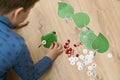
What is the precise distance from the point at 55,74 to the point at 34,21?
0.30 metres

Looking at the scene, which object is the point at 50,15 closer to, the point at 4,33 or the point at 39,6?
the point at 39,6

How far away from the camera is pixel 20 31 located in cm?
130

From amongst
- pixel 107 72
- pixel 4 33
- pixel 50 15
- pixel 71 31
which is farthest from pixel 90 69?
pixel 4 33

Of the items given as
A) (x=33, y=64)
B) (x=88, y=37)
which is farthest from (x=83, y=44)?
(x=33, y=64)

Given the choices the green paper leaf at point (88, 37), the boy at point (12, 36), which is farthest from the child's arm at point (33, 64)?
the green paper leaf at point (88, 37)

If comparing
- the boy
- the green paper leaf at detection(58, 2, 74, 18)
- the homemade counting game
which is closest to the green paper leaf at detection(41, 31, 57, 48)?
the homemade counting game

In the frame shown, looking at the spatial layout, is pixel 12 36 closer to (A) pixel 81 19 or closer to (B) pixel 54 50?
(B) pixel 54 50

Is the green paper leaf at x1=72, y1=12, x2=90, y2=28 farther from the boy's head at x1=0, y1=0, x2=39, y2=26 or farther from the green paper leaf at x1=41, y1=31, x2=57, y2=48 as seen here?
the boy's head at x1=0, y1=0, x2=39, y2=26

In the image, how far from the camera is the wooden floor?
3.91 ft

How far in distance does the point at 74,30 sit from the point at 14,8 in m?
0.44

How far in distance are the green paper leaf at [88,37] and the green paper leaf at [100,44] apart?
2 cm

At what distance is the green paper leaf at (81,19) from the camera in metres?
1.27

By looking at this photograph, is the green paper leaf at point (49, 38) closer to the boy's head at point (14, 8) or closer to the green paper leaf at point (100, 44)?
the green paper leaf at point (100, 44)

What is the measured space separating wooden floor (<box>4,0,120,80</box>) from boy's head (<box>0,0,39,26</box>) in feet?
1.15
